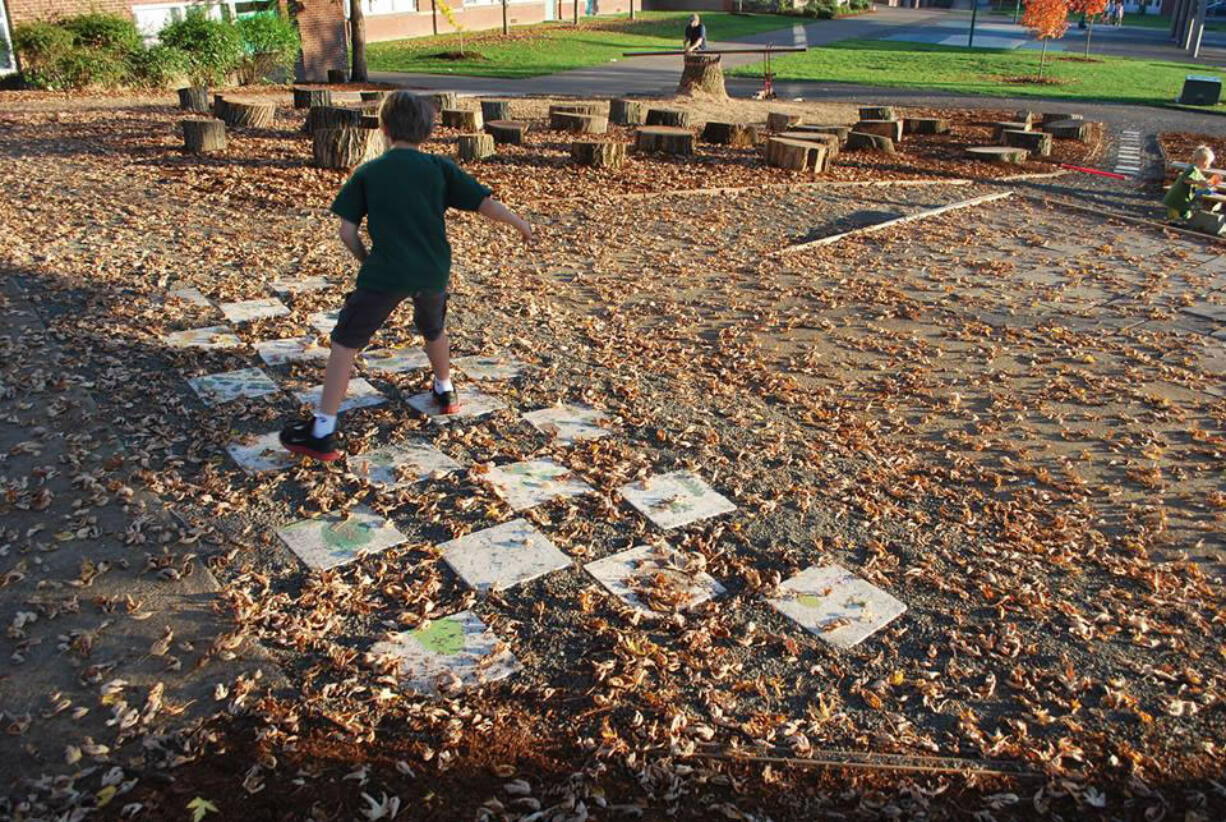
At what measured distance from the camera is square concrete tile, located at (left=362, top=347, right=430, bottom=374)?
5859 mm

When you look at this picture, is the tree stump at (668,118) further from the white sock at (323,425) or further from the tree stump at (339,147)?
the white sock at (323,425)

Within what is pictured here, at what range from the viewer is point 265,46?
21.1 metres

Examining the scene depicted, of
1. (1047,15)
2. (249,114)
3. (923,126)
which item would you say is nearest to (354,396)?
(249,114)

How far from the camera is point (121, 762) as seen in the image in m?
2.84

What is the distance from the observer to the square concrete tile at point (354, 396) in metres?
5.31

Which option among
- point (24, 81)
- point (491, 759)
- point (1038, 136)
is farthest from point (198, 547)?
point (24, 81)

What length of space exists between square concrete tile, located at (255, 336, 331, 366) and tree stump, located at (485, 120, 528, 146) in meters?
8.27

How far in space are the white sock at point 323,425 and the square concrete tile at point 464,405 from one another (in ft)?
2.22

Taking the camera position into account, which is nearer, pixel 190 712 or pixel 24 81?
pixel 190 712

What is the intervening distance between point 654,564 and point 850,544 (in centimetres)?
93

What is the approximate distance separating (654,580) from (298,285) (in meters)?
4.69

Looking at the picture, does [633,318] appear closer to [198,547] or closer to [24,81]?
[198,547]

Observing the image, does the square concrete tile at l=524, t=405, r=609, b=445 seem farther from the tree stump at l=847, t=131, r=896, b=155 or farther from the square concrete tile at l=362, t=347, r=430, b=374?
the tree stump at l=847, t=131, r=896, b=155

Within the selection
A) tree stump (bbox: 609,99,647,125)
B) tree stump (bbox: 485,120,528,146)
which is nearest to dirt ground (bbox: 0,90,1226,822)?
tree stump (bbox: 485,120,528,146)
